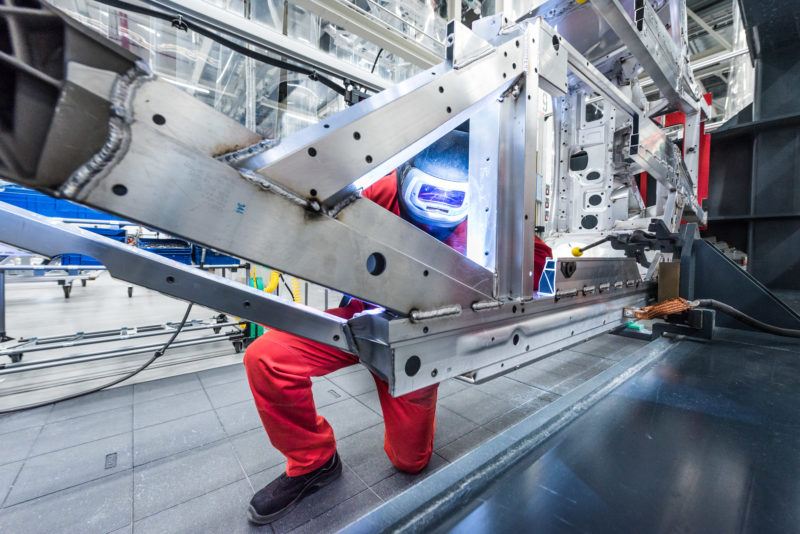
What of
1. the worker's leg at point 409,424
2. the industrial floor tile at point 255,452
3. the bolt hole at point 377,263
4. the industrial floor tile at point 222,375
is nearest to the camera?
the bolt hole at point 377,263

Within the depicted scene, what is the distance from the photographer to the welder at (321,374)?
1354 mm

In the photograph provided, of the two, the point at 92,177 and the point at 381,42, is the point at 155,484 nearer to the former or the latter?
the point at 92,177

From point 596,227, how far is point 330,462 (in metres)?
3.66

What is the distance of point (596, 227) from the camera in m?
3.78

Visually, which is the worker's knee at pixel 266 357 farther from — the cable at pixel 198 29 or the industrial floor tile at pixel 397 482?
the cable at pixel 198 29

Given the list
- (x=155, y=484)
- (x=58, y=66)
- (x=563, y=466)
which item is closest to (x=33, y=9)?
(x=58, y=66)

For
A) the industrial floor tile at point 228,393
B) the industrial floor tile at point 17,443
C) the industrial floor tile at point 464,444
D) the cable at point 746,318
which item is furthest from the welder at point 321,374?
the cable at point 746,318

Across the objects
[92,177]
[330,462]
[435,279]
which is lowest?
[330,462]

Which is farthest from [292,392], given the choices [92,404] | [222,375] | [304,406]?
[92,404]

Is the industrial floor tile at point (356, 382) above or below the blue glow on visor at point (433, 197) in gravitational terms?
below

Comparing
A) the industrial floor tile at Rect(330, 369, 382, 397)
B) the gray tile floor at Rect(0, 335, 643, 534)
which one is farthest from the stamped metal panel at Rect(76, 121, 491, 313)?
the industrial floor tile at Rect(330, 369, 382, 397)

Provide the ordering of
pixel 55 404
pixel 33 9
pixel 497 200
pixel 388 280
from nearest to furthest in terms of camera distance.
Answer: pixel 33 9, pixel 388 280, pixel 497 200, pixel 55 404

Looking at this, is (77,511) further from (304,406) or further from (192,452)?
(304,406)

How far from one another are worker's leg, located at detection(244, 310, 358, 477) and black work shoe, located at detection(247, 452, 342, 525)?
0.05 m
